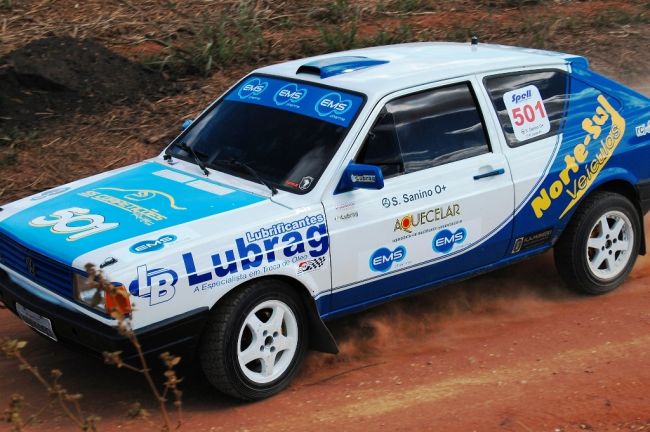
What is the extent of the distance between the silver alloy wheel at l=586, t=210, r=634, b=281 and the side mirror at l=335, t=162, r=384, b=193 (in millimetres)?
2063

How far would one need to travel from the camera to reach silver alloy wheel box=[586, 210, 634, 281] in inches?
279

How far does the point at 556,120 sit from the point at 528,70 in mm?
381

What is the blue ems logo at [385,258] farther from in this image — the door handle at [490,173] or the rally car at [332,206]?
the door handle at [490,173]

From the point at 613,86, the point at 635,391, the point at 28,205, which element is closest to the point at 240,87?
the point at 28,205

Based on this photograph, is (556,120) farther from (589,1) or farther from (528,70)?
(589,1)

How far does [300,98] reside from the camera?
631 cm

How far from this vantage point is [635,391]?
5738 millimetres

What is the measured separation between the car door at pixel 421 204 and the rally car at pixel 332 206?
0.01 meters

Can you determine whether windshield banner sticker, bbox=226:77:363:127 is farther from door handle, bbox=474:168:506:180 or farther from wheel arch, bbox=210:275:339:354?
wheel arch, bbox=210:275:339:354

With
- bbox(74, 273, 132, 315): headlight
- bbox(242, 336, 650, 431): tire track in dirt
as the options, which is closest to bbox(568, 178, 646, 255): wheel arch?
bbox(242, 336, 650, 431): tire track in dirt

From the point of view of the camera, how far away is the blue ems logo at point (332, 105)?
6.06 metres

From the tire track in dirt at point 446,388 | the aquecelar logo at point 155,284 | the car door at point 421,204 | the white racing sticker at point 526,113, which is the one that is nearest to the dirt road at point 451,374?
the tire track in dirt at point 446,388

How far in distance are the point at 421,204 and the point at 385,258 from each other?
0.39 meters

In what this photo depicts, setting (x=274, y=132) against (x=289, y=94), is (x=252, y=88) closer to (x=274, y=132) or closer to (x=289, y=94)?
(x=289, y=94)
